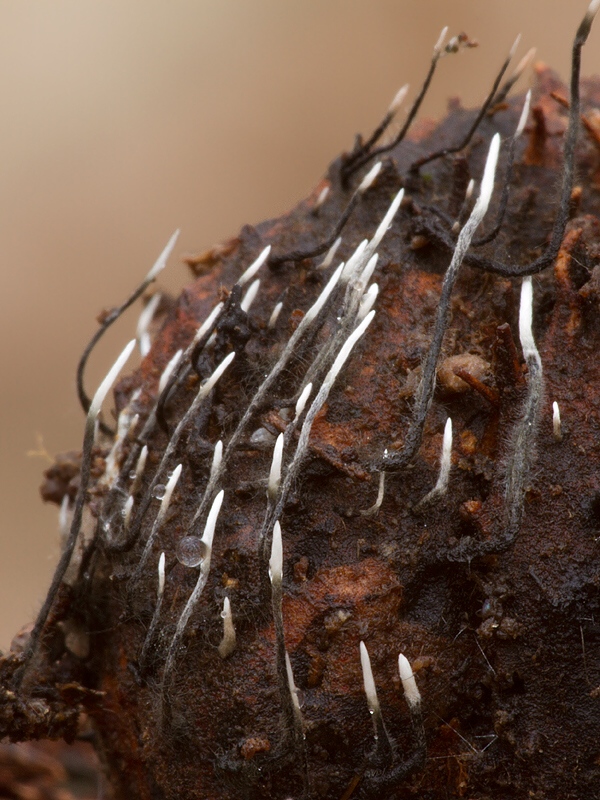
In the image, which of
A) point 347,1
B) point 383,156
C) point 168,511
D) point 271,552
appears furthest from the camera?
point 347,1

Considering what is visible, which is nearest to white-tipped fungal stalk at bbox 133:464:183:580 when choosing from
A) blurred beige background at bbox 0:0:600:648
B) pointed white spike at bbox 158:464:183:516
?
pointed white spike at bbox 158:464:183:516

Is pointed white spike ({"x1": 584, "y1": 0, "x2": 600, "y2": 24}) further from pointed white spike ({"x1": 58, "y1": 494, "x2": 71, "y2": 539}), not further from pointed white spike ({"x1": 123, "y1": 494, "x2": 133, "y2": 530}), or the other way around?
pointed white spike ({"x1": 58, "y1": 494, "x2": 71, "y2": 539})

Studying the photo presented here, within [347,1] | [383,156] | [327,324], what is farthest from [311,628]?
[347,1]

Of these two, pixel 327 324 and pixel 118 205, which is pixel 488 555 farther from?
pixel 118 205

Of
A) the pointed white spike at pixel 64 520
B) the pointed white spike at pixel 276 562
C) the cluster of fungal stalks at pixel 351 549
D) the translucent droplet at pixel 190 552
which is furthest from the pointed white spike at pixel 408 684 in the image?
the pointed white spike at pixel 64 520

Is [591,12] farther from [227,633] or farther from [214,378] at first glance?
[227,633]
